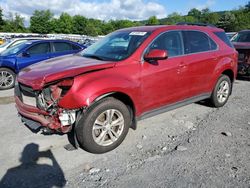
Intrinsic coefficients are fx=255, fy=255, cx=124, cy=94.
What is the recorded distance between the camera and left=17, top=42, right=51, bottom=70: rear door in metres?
8.12

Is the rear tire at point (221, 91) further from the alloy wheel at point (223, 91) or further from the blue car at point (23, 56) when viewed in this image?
the blue car at point (23, 56)

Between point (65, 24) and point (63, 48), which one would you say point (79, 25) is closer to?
point (65, 24)

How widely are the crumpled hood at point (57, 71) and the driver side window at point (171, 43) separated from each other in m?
1.01

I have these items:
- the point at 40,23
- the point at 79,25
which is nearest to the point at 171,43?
the point at 40,23

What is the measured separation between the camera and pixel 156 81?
164 inches

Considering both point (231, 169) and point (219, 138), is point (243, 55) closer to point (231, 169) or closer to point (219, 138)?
point (219, 138)

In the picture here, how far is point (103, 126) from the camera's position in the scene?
3684mm

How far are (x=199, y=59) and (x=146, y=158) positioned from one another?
2.34m

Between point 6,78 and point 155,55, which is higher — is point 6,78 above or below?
below

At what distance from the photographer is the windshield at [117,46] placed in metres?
4.12

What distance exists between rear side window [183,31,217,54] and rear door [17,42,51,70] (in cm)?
524

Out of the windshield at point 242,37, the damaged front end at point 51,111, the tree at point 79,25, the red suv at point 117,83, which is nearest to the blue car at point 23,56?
the red suv at point 117,83

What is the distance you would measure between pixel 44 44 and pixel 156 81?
5.73 meters

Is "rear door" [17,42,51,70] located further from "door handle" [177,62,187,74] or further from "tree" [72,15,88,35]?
"tree" [72,15,88,35]
